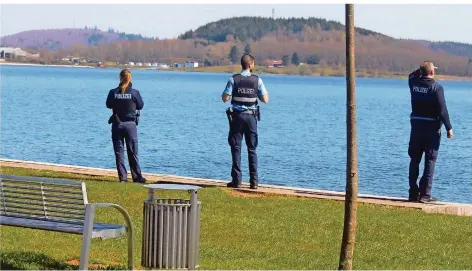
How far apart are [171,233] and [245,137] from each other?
301 inches

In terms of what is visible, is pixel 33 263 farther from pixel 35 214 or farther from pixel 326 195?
pixel 326 195

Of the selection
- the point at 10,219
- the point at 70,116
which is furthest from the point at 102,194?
the point at 70,116

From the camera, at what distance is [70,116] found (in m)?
Result: 69.4

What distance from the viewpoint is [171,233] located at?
9.69m

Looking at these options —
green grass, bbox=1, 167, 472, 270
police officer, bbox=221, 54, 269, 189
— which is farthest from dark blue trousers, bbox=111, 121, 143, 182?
police officer, bbox=221, 54, 269, 189

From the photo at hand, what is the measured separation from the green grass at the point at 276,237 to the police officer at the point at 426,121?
1.30m

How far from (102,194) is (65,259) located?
4721mm

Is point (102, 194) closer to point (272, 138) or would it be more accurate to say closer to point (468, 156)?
point (468, 156)

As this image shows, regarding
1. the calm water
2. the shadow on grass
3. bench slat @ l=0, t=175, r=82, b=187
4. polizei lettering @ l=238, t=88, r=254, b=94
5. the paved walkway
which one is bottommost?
the calm water

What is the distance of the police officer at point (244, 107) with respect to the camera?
16812 mm

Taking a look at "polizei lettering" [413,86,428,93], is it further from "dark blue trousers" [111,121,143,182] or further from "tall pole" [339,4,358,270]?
"tall pole" [339,4,358,270]

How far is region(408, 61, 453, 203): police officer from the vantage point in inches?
633

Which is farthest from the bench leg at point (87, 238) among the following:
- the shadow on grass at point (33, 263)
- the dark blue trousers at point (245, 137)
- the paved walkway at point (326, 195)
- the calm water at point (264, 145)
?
the calm water at point (264, 145)

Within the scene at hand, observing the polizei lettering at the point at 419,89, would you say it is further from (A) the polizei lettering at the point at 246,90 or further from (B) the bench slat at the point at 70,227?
(B) the bench slat at the point at 70,227
